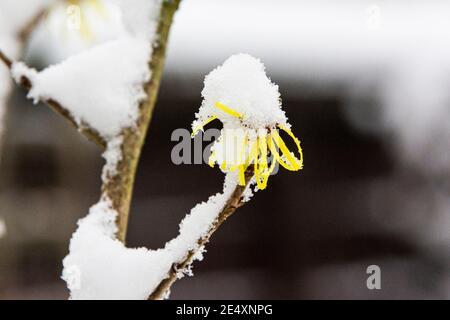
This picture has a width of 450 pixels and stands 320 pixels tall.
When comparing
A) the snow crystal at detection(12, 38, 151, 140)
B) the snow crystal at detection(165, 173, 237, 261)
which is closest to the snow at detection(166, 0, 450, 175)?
the snow crystal at detection(12, 38, 151, 140)

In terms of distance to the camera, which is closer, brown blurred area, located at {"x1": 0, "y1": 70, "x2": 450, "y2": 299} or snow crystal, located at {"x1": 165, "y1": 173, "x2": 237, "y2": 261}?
snow crystal, located at {"x1": 165, "y1": 173, "x2": 237, "y2": 261}

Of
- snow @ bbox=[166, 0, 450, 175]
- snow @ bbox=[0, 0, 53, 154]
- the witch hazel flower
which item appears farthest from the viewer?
snow @ bbox=[166, 0, 450, 175]

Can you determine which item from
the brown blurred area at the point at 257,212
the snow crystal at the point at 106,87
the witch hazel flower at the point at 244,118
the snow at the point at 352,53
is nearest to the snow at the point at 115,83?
the snow crystal at the point at 106,87

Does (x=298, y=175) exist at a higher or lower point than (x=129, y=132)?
higher

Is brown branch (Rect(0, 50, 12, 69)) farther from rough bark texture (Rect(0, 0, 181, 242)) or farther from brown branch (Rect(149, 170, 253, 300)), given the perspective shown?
brown branch (Rect(149, 170, 253, 300))

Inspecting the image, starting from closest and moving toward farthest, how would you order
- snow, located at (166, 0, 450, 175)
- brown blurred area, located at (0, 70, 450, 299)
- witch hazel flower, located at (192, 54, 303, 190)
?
witch hazel flower, located at (192, 54, 303, 190)
brown blurred area, located at (0, 70, 450, 299)
snow, located at (166, 0, 450, 175)

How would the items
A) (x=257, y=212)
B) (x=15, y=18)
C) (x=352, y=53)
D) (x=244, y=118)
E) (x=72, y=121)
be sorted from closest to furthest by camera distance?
(x=244, y=118), (x=72, y=121), (x=15, y=18), (x=257, y=212), (x=352, y=53)

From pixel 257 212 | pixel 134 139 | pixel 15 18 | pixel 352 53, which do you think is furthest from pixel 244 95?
pixel 352 53

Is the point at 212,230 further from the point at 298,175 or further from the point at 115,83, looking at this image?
the point at 298,175
